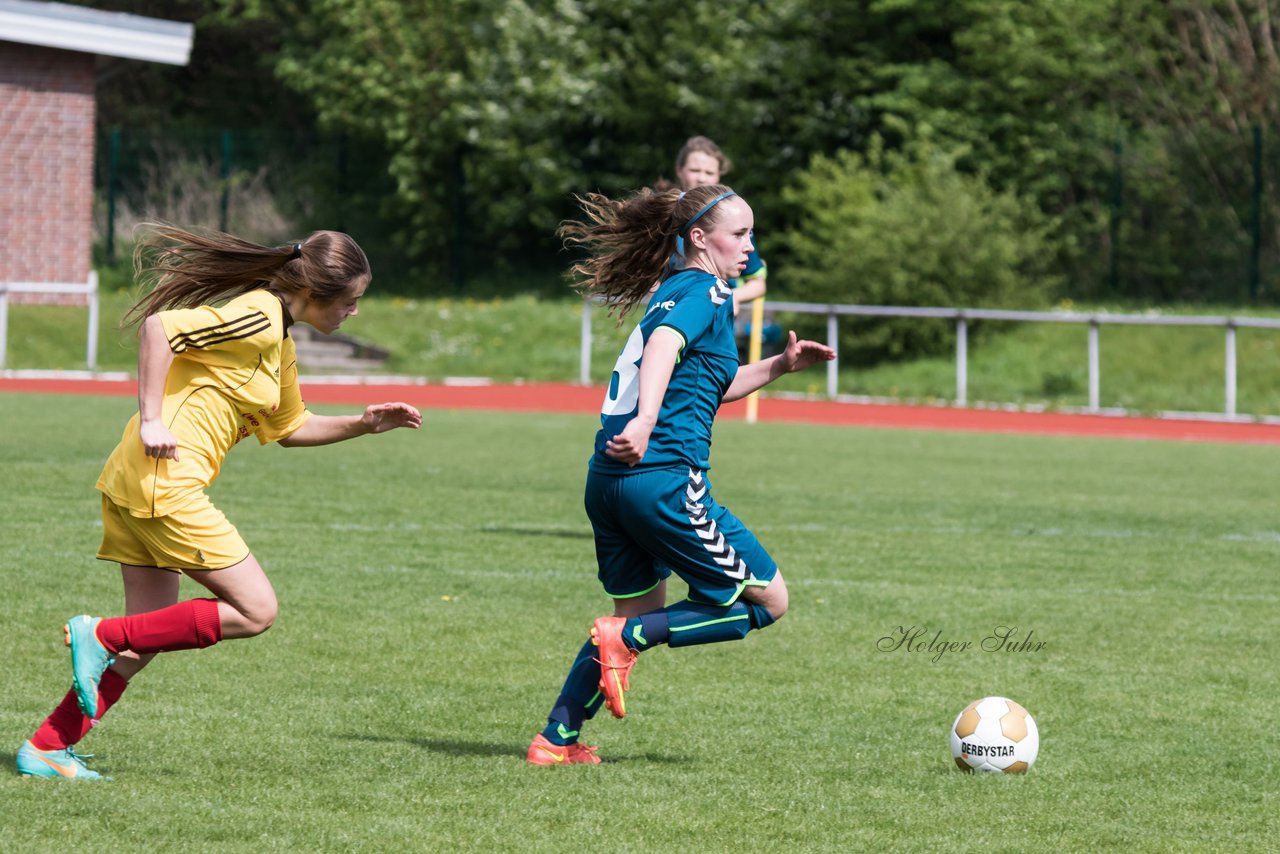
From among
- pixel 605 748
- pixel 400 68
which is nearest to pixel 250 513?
pixel 605 748

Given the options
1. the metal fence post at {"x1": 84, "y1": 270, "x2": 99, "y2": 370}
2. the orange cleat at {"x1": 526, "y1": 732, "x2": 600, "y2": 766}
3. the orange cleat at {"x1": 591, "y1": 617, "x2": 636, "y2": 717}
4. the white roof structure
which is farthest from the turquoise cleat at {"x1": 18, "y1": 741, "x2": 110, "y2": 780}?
the white roof structure

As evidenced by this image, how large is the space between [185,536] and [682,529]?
54.4 inches

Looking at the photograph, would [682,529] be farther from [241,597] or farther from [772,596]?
[241,597]

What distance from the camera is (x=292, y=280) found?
497 cm

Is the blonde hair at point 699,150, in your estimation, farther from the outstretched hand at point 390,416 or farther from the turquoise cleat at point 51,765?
the turquoise cleat at point 51,765

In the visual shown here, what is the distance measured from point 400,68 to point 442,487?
25808 mm

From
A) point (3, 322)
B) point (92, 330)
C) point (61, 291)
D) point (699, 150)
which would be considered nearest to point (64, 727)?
point (699, 150)

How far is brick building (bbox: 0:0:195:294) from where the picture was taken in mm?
27375

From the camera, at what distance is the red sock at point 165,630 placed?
15.4 feet

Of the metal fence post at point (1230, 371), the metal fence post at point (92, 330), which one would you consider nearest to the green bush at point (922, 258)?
the metal fence post at point (1230, 371)

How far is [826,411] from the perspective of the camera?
2217 cm

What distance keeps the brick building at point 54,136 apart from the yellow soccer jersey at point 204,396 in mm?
24335

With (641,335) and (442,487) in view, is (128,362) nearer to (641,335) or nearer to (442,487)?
(442,487)

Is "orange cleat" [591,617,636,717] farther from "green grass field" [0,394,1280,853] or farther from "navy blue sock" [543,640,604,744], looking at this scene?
"green grass field" [0,394,1280,853]
